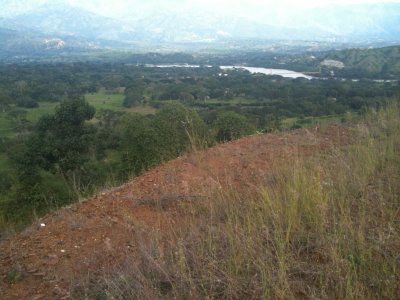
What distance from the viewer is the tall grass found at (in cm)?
247

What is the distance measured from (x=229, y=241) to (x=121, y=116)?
4351cm

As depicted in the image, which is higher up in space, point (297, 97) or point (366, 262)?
point (366, 262)

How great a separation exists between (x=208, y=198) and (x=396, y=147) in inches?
96.1

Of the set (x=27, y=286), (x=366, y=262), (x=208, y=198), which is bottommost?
(x=27, y=286)

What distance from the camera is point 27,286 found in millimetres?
3285

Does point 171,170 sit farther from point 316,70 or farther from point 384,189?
point 316,70

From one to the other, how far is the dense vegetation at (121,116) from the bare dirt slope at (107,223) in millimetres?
476

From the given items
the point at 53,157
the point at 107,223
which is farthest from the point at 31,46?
the point at 107,223

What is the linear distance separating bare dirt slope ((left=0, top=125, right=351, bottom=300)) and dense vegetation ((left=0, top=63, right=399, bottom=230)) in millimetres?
476

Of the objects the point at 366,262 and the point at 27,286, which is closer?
the point at 366,262

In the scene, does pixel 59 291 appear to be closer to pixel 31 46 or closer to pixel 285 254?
pixel 285 254

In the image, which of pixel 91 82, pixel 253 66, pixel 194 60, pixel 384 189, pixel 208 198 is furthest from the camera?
pixel 194 60

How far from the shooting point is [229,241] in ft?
9.68

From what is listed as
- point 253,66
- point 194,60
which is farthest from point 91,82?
point 194,60
